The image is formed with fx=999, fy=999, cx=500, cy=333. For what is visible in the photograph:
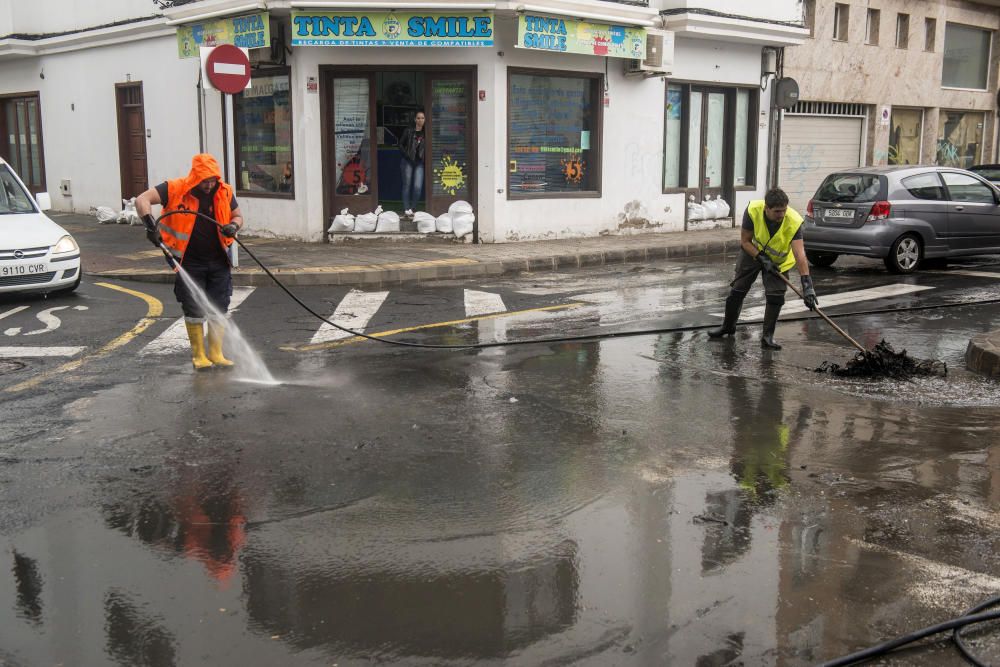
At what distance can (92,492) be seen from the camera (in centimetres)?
516

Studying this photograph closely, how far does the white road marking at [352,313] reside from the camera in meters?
9.51

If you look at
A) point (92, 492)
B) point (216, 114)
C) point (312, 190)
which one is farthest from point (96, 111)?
point (92, 492)

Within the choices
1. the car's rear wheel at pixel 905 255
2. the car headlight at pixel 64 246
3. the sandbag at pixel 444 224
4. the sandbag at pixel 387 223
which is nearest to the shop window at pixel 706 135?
the sandbag at pixel 444 224

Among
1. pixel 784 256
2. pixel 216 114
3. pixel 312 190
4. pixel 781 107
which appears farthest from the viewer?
pixel 781 107

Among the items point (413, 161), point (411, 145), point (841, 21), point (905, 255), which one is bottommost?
point (905, 255)

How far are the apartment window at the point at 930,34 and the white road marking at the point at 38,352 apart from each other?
25.3 metres

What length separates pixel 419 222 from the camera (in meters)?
16.7

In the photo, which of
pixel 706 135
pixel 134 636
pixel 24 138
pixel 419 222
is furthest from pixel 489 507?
pixel 24 138

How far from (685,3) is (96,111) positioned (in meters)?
12.5

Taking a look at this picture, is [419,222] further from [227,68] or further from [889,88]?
[889,88]

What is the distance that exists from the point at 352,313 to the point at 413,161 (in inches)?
256

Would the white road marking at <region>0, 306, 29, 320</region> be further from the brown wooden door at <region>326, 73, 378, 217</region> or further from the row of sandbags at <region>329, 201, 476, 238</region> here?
the brown wooden door at <region>326, 73, 378, 217</region>

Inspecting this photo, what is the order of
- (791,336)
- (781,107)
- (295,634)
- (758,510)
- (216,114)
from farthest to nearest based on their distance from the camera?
1. (781,107)
2. (216,114)
3. (791,336)
4. (758,510)
5. (295,634)

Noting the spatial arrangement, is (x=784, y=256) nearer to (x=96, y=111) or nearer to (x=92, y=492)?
(x=92, y=492)
